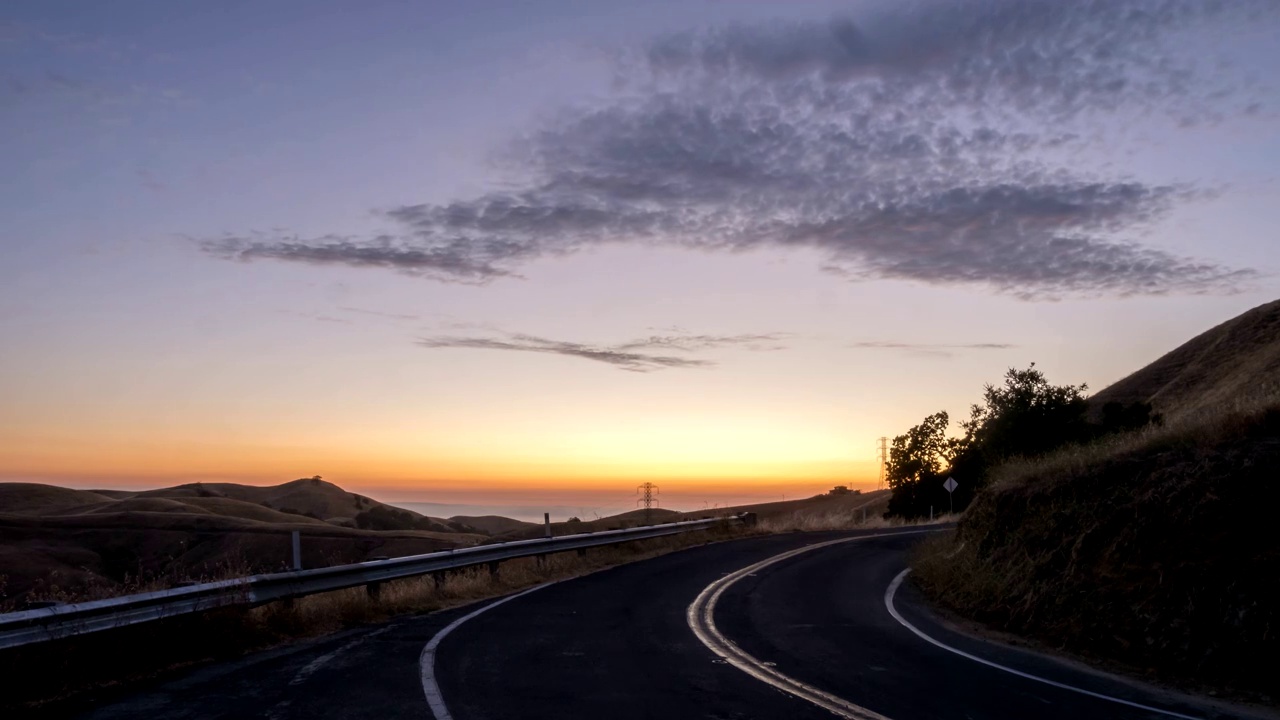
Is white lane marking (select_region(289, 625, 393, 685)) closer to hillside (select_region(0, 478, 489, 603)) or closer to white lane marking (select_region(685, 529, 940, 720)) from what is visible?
white lane marking (select_region(685, 529, 940, 720))

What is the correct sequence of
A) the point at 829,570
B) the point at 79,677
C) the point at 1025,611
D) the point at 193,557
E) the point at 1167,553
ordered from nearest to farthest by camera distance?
1. the point at 79,677
2. the point at 1167,553
3. the point at 1025,611
4. the point at 829,570
5. the point at 193,557

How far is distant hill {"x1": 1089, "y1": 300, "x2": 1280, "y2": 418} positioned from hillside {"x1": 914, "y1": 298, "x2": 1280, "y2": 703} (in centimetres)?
3607

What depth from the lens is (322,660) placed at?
1101 cm

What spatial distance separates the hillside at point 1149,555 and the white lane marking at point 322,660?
954 centimetres

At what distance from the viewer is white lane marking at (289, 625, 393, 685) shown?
994 cm

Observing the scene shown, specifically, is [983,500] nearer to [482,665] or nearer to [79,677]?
[482,665]

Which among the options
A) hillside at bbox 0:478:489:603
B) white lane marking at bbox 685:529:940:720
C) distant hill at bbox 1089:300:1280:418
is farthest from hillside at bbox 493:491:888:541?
white lane marking at bbox 685:529:940:720

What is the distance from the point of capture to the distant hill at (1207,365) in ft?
173

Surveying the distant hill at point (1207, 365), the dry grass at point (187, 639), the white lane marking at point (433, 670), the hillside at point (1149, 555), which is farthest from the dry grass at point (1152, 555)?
the distant hill at point (1207, 365)

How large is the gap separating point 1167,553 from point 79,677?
13336 mm

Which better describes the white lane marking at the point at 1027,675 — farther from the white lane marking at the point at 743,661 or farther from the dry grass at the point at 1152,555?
the white lane marking at the point at 743,661

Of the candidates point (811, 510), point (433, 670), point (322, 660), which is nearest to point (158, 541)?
point (322, 660)

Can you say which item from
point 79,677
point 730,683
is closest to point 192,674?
point 79,677

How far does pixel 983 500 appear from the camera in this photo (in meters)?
19.3
